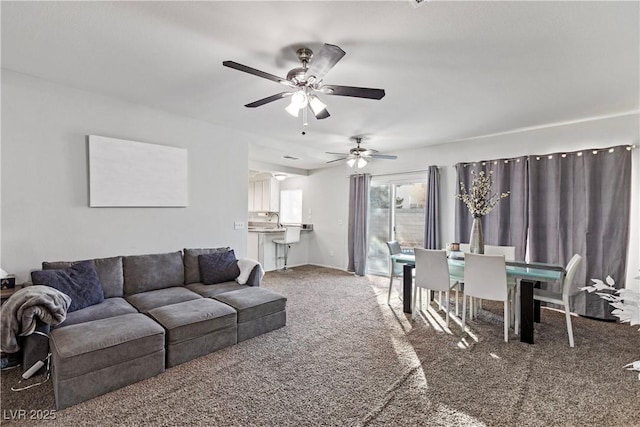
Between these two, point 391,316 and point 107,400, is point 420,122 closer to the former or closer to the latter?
point 391,316

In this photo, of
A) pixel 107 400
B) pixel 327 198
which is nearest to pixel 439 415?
pixel 107 400

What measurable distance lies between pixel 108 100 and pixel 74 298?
6.96 ft

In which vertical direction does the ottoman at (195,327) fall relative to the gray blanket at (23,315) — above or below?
below

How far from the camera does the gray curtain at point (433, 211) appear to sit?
5312 mm

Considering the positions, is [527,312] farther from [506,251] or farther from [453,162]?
[453,162]

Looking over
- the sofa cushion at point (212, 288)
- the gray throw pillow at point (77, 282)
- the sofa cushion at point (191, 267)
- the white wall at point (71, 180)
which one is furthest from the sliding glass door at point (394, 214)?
the gray throw pillow at point (77, 282)

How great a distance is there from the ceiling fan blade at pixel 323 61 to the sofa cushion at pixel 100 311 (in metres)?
2.60

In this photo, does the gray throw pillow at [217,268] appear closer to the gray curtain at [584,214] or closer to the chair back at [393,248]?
the chair back at [393,248]

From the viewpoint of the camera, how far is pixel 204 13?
198 centimetres

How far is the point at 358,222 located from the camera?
643 cm

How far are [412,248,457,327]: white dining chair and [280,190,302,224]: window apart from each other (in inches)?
184

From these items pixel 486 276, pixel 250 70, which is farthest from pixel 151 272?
pixel 486 276

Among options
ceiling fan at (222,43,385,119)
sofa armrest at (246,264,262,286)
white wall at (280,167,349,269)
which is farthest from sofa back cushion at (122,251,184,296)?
white wall at (280,167,349,269)

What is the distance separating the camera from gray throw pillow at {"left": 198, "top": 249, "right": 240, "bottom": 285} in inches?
147
